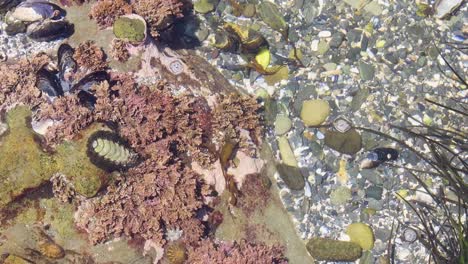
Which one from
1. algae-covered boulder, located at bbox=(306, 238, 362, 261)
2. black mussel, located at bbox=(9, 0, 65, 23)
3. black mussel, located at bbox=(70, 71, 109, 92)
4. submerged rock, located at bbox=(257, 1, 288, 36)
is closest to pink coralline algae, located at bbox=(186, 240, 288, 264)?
algae-covered boulder, located at bbox=(306, 238, 362, 261)

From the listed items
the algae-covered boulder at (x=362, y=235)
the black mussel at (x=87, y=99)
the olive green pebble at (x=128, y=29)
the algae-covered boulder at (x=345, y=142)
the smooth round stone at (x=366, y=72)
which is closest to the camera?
the black mussel at (x=87, y=99)

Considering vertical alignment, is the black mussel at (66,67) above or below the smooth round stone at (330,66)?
above

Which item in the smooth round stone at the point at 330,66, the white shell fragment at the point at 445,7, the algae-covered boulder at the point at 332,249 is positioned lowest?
the algae-covered boulder at the point at 332,249

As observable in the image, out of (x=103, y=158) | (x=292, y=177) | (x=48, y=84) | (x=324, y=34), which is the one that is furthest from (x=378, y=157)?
(x=48, y=84)

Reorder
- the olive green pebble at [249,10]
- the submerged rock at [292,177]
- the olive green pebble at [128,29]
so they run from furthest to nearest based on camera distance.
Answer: the olive green pebble at [249,10] → the submerged rock at [292,177] → the olive green pebble at [128,29]

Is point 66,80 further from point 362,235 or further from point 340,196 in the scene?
point 362,235

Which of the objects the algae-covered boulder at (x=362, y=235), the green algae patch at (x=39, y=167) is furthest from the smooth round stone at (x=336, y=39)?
the green algae patch at (x=39, y=167)

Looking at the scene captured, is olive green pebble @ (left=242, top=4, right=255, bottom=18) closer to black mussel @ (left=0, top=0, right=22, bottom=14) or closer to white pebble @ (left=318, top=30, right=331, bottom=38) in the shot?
white pebble @ (left=318, top=30, right=331, bottom=38)

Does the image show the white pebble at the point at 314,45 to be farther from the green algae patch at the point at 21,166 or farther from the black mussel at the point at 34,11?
the green algae patch at the point at 21,166
